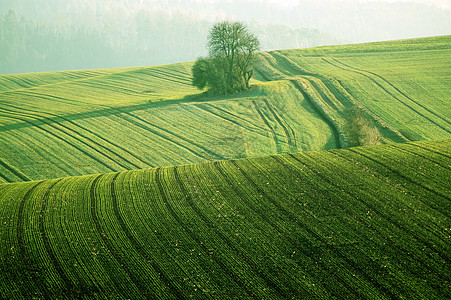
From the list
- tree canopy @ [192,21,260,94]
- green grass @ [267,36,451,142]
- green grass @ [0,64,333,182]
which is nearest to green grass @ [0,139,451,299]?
green grass @ [0,64,333,182]

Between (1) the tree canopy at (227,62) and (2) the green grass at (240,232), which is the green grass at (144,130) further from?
(2) the green grass at (240,232)

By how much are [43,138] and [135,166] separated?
12.8m

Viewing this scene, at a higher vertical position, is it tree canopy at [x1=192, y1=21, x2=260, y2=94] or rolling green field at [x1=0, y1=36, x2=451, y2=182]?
tree canopy at [x1=192, y1=21, x2=260, y2=94]

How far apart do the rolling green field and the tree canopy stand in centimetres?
221

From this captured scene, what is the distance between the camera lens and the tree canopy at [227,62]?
54.6m

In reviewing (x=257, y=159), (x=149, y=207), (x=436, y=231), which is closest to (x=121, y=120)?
(x=257, y=159)

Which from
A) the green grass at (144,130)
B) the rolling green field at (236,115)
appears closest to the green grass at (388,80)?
the rolling green field at (236,115)

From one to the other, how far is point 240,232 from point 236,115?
93.8 ft

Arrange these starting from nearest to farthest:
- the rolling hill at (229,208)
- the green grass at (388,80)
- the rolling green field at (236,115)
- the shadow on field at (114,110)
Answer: the rolling hill at (229,208) → the rolling green field at (236,115) → the green grass at (388,80) → the shadow on field at (114,110)

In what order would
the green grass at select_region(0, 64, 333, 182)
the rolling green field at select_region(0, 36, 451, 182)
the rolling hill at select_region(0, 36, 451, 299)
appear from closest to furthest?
the rolling hill at select_region(0, 36, 451, 299)
the green grass at select_region(0, 64, 333, 182)
the rolling green field at select_region(0, 36, 451, 182)

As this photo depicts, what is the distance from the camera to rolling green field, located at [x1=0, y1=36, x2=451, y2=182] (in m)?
35.7

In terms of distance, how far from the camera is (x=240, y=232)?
1812cm

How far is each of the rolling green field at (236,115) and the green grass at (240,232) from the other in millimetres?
10739

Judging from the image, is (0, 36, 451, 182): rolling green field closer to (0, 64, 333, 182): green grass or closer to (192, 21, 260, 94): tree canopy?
(0, 64, 333, 182): green grass
